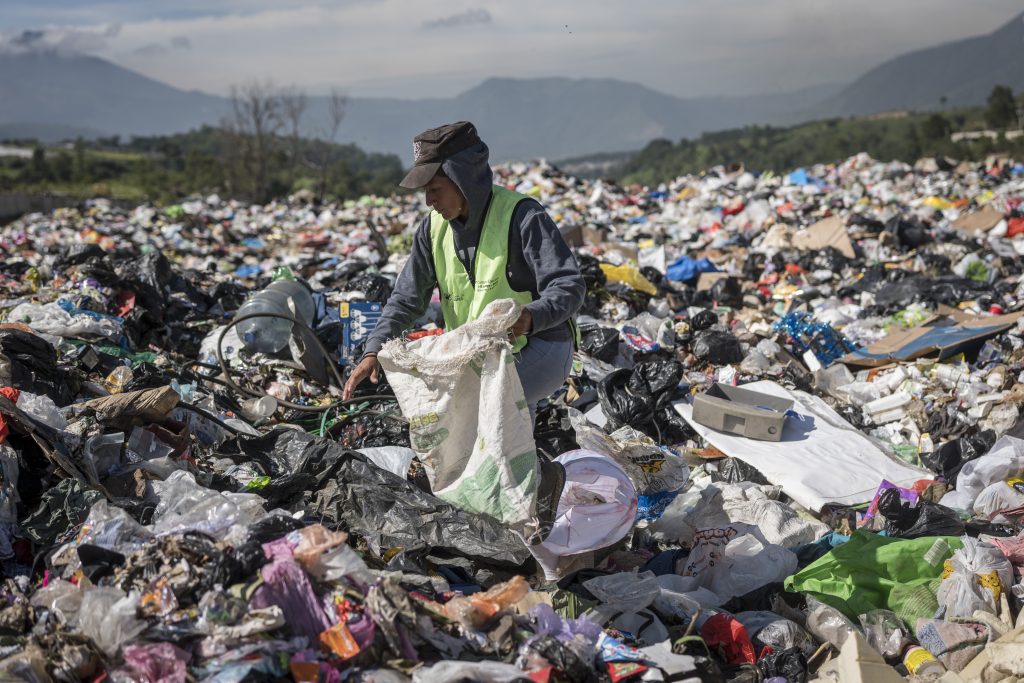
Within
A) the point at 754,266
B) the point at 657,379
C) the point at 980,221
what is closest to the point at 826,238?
the point at 754,266

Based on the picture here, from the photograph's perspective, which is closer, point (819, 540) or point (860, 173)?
point (819, 540)

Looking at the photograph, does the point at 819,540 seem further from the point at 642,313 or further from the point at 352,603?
the point at 642,313

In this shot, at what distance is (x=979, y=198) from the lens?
11297mm

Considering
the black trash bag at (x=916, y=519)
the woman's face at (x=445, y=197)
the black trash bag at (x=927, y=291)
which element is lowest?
the black trash bag at (x=916, y=519)

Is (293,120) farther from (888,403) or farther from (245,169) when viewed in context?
(888,403)

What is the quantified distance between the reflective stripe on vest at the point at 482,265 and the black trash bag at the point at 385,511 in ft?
2.07

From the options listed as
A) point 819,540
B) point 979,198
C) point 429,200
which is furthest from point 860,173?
point 429,200

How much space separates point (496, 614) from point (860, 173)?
48.4 feet

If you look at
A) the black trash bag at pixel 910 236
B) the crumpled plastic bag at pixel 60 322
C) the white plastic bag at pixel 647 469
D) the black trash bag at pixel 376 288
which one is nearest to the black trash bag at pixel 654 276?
the black trash bag at pixel 376 288

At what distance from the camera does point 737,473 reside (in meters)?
3.87

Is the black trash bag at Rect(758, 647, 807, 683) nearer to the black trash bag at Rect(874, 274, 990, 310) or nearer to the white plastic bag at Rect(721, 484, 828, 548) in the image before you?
the white plastic bag at Rect(721, 484, 828, 548)

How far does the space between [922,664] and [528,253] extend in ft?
5.72

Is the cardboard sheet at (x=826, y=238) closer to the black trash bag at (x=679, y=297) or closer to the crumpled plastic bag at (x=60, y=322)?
the black trash bag at (x=679, y=297)

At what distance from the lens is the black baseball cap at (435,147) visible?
2285 mm
